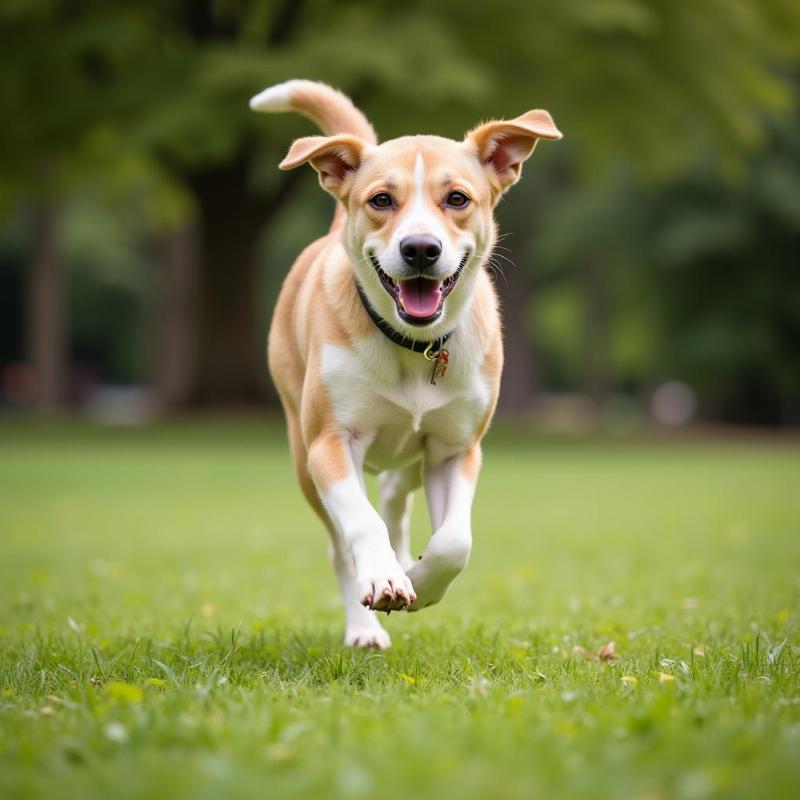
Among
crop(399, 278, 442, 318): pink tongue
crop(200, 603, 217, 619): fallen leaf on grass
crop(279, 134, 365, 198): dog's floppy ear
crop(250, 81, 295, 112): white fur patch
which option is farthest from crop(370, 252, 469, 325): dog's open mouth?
crop(200, 603, 217, 619): fallen leaf on grass

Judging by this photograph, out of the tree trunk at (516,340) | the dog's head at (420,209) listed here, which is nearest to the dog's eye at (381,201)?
the dog's head at (420,209)

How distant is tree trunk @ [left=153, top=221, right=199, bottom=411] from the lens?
103 feet

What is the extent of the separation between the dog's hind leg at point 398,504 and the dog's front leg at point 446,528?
A: 0.56m

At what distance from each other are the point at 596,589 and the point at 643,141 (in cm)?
1755

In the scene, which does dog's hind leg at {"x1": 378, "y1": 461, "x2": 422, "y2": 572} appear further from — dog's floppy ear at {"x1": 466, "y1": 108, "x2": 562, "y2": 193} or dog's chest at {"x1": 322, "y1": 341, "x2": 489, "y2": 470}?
dog's floppy ear at {"x1": 466, "y1": 108, "x2": 562, "y2": 193}

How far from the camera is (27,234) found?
1676 inches

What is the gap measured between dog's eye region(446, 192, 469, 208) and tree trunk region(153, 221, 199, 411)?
81.9 feet

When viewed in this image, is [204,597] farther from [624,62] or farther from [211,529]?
[624,62]

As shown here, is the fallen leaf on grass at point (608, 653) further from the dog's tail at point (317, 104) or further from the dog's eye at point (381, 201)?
the dog's tail at point (317, 104)

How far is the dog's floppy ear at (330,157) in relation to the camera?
5105 mm

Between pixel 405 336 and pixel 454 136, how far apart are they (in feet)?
54.2

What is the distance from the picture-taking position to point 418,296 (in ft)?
15.8

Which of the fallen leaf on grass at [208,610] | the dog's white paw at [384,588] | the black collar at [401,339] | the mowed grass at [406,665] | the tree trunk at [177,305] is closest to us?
the mowed grass at [406,665]

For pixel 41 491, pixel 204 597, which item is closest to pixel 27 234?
pixel 41 491
